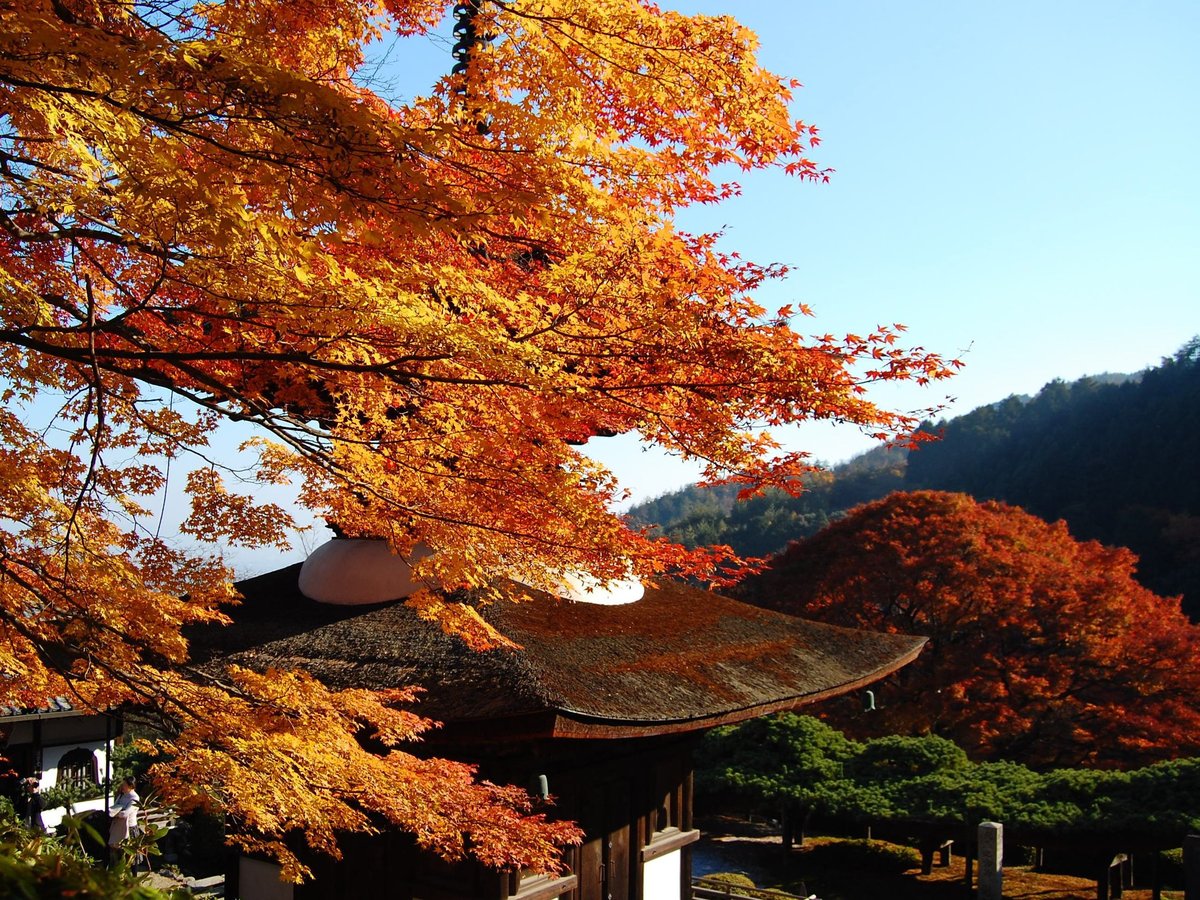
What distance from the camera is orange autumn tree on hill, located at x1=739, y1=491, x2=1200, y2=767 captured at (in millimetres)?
14547

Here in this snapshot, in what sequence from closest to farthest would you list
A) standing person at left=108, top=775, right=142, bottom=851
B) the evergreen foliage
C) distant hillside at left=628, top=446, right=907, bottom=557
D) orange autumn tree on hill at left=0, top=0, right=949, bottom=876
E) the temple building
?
orange autumn tree on hill at left=0, top=0, right=949, bottom=876
the temple building
standing person at left=108, top=775, right=142, bottom=851
the evergreen foliage
distant hillside at left=628, top=446, right=907, bottom=557

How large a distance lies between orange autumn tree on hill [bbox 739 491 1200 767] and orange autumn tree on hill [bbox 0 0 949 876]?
12.9 m

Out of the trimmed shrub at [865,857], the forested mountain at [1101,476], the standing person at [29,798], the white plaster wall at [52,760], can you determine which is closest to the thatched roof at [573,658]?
the trimmed shrub at [865,857]

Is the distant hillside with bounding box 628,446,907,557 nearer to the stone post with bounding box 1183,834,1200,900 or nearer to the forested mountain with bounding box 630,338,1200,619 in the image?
the forested mountain with bounding box 630,338,1200,619

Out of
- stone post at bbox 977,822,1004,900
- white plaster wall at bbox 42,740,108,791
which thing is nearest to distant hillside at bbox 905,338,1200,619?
stone post at bbox 977,822,1004,900

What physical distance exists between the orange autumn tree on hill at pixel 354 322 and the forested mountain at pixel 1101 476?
2364 cm

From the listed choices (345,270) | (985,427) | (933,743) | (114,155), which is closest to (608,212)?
(345,270)

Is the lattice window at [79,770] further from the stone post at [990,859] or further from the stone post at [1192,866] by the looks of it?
the stone post at [1192,866]

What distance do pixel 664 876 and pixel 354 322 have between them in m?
5.78

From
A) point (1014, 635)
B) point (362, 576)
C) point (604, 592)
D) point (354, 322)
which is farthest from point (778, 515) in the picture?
point (354, 322)

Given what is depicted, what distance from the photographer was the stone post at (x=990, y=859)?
11.0 meters

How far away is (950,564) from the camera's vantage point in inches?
677

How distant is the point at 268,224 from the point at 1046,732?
1596 centimetres

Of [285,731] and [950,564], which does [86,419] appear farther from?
[950,564]
